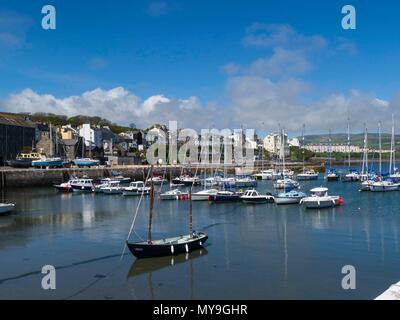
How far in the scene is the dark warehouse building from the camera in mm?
83188

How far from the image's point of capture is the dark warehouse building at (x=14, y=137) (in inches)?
3275

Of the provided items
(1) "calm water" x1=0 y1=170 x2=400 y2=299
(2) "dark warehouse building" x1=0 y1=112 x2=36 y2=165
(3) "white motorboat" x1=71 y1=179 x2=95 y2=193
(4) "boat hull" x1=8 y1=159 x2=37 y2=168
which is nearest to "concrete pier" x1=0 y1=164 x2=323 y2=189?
(4) "boat hull" x1=8 y1=159 x2=37 y2=168

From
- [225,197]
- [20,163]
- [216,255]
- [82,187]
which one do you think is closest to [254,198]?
[225,197]

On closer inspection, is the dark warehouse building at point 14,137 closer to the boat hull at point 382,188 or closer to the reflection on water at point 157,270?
the boat hull at point 382,188

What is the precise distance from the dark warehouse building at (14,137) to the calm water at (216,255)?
45546mm

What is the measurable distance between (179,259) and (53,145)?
75.4 meters

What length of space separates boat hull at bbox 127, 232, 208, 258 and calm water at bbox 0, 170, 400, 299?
1.37ft

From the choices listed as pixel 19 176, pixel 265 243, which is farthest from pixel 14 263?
pixel 19 176

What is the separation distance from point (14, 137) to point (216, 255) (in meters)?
73.1

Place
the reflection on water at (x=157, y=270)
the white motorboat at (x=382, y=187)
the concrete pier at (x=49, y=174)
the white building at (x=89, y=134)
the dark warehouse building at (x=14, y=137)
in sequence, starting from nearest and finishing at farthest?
1. the reflection on water at (x=157, y=270)
2. the white motorboat at (x=382, y=187)
3. the concrete pier at (x=49, y=174)
4. the dark warehouse building at (x=14, y=137)
5. the white building at (x=89, y=134)

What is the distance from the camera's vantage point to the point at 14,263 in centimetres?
2300

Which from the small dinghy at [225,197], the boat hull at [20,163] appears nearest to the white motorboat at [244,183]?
the small dinghy at [225,197]
